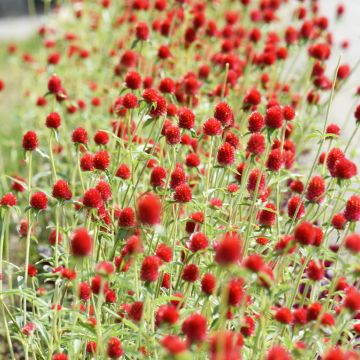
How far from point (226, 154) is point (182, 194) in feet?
0.84

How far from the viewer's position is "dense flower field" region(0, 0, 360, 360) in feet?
6.60

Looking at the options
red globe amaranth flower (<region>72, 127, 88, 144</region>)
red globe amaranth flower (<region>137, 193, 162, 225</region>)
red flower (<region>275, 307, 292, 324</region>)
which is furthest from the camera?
red globe amaranth flower (<region>72, 127, 88, 144</region>)

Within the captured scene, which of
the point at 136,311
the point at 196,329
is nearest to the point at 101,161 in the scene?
the point at 136,311

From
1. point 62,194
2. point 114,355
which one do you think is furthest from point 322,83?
point 114,355

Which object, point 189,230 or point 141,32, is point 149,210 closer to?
point 189,230

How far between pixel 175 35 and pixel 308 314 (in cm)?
345

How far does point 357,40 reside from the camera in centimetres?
671

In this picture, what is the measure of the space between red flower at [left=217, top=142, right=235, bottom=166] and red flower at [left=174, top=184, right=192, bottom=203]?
22 cm

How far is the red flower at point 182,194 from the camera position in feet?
8.04

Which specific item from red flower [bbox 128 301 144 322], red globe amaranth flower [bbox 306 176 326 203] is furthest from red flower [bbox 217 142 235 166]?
red flower [bbox 128 301 144 322]

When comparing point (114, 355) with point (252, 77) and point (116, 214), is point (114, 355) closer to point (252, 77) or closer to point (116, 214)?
point (116, 214)

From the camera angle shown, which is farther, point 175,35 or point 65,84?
point 65,84

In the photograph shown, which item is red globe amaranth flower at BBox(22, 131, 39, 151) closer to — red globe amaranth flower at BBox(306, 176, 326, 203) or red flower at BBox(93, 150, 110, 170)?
red flower at BBox(93, 150, 110, 170)

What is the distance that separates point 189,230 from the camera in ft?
9.25
